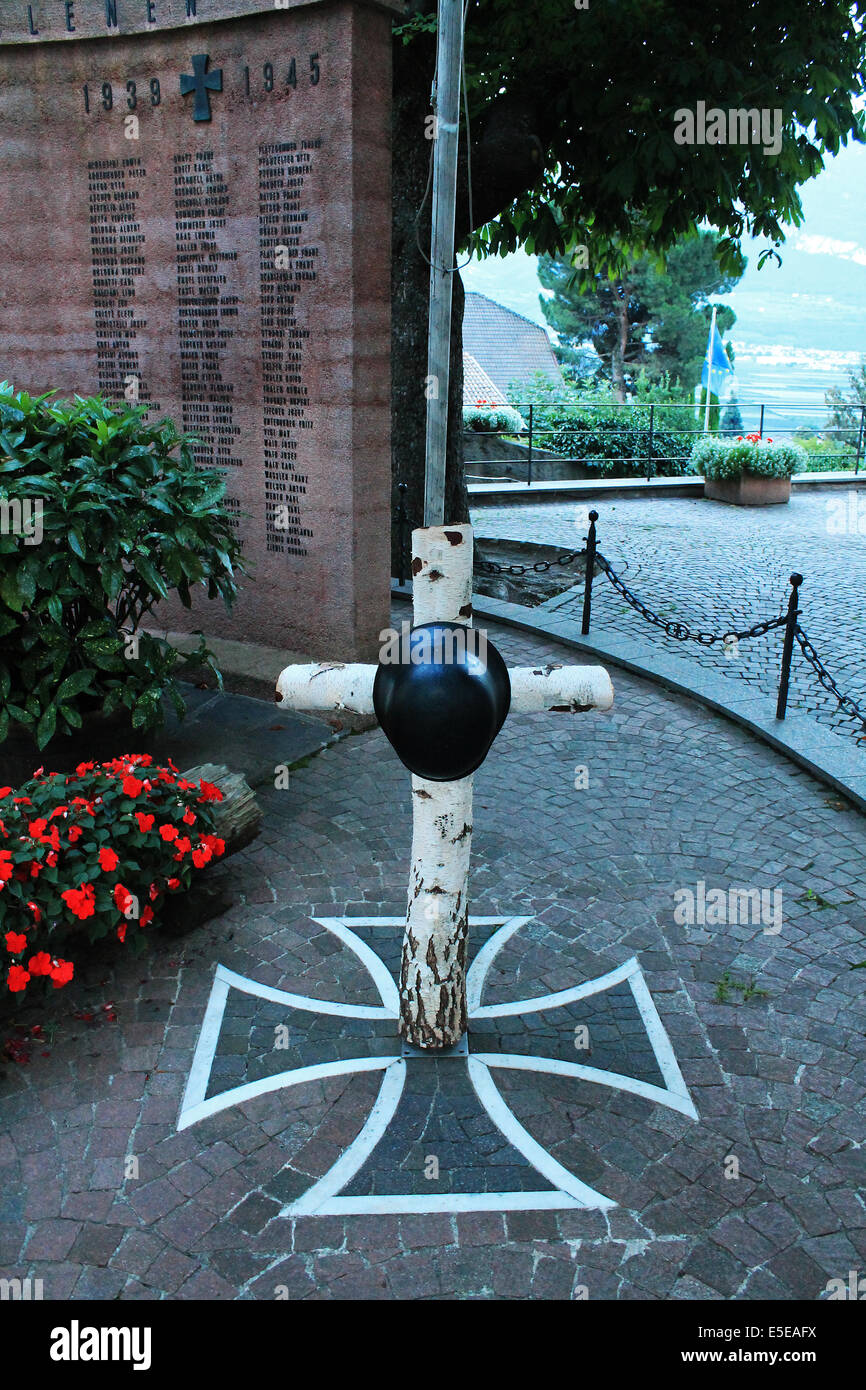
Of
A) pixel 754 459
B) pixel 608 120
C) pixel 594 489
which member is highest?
pixel 608 120

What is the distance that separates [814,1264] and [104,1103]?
2.57 meters

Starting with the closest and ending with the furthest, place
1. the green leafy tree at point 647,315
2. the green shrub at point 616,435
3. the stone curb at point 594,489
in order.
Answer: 1. the stone curb at point 594,489
2. the green shrub at point 616,435
3. the green leafy tree at point 647,315

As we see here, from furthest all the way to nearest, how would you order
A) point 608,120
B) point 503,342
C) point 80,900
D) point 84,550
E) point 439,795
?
point 503,342, point 608,120, point 84,550, point 80,900, point 439,795

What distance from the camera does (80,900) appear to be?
449cm

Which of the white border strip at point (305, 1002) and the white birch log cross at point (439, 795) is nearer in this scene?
the white birch log cross at point (439, 795)

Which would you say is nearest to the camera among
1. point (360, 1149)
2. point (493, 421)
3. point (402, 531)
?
point (360, 1149)

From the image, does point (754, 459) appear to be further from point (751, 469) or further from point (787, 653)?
point (787, 653)

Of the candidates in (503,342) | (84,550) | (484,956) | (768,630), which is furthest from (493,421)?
(503,342)

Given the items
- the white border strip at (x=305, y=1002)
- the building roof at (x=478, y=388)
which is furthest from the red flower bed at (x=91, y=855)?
the building roof at (x=478, y=388)

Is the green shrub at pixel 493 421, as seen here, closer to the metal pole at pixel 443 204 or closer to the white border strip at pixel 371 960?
the white border strip at pixel 371 960

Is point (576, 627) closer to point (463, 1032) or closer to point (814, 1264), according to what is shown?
point (463, 1032)

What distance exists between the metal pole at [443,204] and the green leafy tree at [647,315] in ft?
117

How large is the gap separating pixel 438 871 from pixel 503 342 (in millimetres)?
55322

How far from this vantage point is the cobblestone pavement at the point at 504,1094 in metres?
3.51
